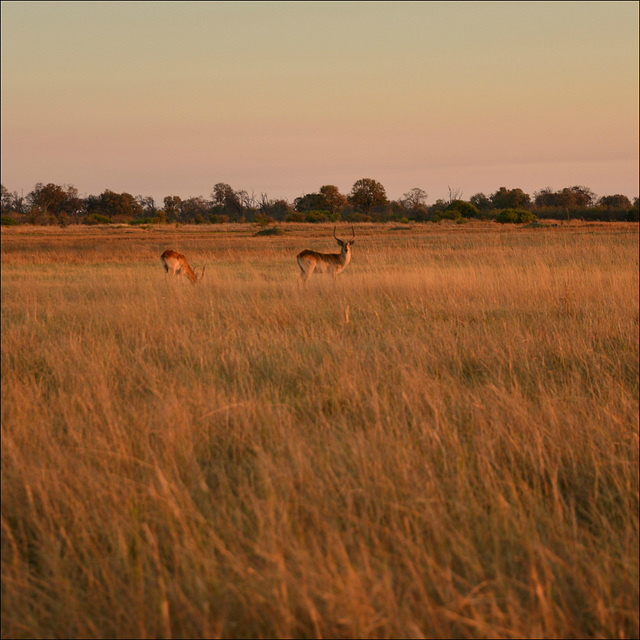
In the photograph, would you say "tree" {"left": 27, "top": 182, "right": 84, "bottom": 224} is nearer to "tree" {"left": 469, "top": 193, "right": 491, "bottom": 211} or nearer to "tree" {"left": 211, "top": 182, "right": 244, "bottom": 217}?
"tree" {"left": 211, "top": 182, "right": 244, "bottom": 217}

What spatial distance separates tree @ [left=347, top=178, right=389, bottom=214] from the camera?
88.4 meters

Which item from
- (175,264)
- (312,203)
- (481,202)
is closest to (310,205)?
(312,203)

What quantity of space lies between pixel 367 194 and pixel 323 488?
88.0m

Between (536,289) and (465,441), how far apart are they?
670cm

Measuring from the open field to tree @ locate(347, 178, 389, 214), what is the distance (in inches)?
3311

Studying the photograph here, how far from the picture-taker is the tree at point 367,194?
88.4 metres

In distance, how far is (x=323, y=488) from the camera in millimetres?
2727

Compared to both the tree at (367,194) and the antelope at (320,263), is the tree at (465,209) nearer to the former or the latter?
the tree at (367,194)

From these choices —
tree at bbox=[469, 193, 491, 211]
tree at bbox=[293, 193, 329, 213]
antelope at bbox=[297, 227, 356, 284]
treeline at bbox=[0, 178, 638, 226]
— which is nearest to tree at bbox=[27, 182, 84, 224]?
treeline at bbox=[0, 178, 638, 226]

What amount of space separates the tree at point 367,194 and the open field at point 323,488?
84.1 meters

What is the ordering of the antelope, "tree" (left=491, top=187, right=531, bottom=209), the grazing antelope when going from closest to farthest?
the antelope → the grazing antelope → "tree" (left=491, top=187, right=531, bottom=209)

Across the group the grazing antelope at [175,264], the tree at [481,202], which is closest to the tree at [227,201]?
the tree at [481,202]

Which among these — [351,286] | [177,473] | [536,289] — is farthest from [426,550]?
[351,286]

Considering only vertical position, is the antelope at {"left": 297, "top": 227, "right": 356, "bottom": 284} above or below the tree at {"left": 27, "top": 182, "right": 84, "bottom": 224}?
below
